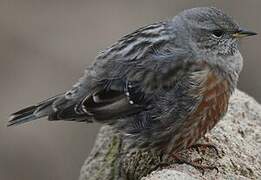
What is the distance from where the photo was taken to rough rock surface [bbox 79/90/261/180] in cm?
620

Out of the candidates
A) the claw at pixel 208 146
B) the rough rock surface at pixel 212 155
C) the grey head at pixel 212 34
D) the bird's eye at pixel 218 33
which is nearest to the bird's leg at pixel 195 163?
the rough rock surface at pixel 212 155

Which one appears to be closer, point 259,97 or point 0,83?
point 259,97

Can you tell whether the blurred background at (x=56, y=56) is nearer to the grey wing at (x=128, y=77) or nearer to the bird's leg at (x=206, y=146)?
the grey wing at (x=128, y=77)

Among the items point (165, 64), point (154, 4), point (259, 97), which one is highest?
point (165, 64)

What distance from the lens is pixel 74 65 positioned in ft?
38.2

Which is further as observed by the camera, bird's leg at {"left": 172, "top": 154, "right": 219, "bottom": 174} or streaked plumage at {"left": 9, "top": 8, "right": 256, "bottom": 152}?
streaked plumage at {"left": 9, "top": 8, "right": 256, "bottom": 152}

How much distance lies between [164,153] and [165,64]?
0.69 meters

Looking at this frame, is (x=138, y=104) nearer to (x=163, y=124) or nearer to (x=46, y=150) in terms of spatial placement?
(x=163, y=124)

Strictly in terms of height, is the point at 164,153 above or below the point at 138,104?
below

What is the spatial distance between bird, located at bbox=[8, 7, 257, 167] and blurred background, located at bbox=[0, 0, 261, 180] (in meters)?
3.51

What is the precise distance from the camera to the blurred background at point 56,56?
1041 cm

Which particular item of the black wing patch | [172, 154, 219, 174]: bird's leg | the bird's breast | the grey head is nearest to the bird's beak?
the grey head

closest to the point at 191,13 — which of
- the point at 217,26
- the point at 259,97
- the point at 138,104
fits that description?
the point at 217,26

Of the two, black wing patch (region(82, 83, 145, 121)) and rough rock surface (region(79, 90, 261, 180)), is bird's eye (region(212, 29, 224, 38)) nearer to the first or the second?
rough rock surface (region(79, 90, 261, 180))
